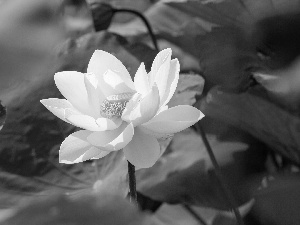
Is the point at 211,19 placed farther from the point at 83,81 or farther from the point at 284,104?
the point at 83,81

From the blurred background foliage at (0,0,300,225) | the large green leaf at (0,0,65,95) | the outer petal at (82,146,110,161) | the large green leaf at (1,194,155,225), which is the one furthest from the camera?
the large green leaf at (0,0,65,95)

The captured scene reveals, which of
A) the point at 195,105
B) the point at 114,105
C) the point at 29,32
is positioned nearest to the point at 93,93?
the point at 114,105

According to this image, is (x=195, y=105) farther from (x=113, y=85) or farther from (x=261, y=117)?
(x=113, y=85)

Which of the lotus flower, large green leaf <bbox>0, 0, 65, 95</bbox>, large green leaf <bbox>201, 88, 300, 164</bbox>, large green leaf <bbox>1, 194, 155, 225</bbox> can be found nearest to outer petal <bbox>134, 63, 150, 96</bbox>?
the lotus flower

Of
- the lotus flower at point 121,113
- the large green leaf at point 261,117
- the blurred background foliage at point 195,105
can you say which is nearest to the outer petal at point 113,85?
the lotus flower at point 121,113

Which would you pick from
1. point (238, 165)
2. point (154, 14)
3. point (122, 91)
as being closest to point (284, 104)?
point (238, 165)

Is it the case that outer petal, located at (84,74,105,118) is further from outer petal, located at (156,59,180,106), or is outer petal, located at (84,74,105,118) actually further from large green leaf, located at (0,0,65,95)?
large green leaf, located at (0,0,65,95)

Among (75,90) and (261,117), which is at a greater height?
(75,90)
